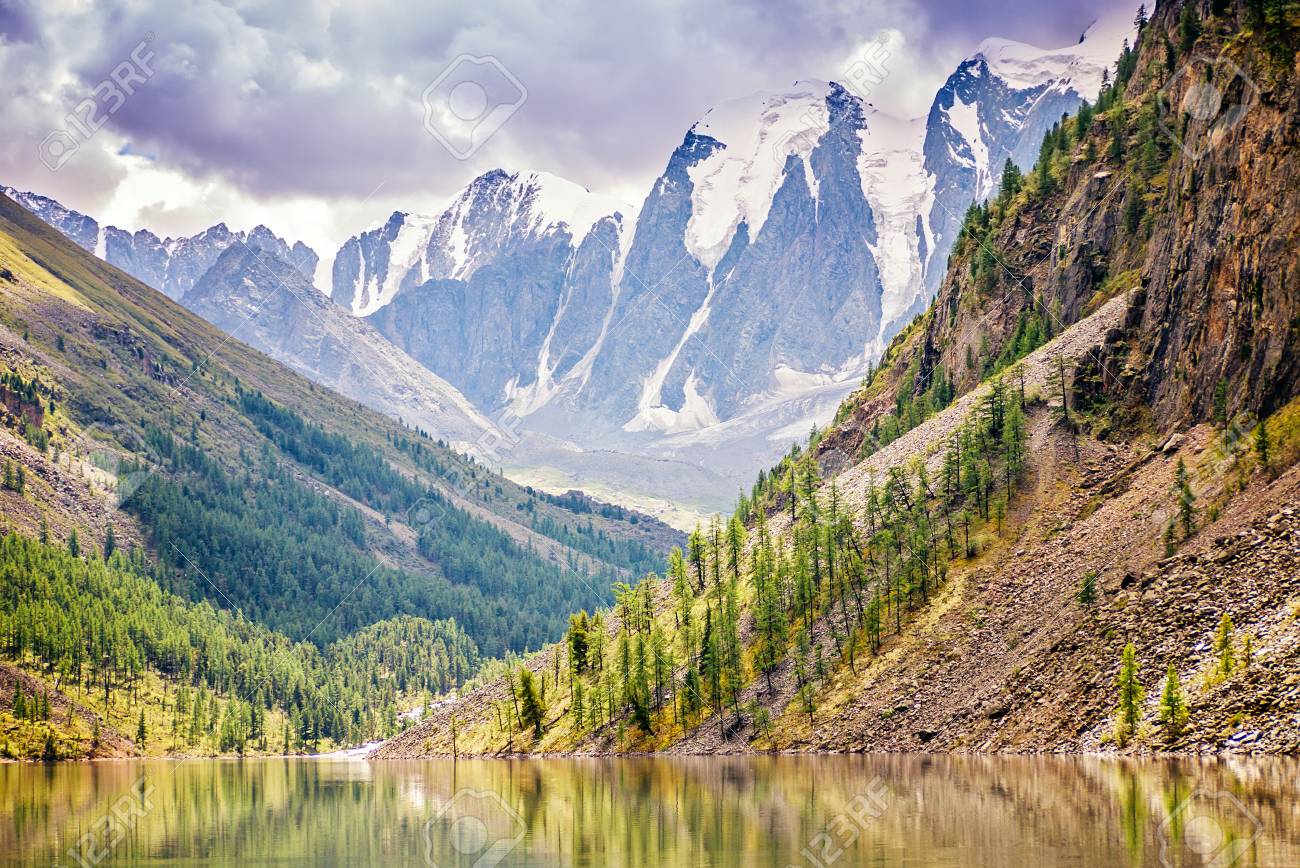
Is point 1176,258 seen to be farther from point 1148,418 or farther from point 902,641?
point 902,641

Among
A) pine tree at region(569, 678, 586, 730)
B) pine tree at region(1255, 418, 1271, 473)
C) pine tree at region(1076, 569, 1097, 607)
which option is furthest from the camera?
pine tree at region(569, 678, 586, 730)

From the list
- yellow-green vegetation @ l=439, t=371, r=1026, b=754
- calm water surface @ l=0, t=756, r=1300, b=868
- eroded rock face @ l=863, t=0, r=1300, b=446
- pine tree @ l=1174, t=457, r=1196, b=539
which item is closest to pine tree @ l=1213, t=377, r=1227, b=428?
eroded rock face @ l=863, t=0, r=1300, b=446

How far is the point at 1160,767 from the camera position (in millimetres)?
86188

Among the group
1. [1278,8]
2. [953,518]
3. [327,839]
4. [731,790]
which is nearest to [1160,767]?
[731,790]

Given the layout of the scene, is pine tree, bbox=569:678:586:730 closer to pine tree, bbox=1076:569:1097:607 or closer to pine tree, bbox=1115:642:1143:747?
pine tree, bbox=1076:569:1097:607

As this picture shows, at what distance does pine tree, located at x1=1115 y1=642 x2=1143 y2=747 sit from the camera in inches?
3986

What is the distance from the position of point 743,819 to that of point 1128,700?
41000 millimetres

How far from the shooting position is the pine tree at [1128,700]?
332 feet

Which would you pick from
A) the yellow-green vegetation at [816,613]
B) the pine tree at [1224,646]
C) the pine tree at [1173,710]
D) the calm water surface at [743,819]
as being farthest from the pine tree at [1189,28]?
the pine tree at [1173,710]

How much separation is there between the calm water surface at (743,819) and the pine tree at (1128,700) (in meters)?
5.95

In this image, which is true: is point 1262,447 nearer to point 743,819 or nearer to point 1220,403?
point 1220,403

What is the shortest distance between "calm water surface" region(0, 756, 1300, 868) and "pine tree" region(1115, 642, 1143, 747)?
595 cm

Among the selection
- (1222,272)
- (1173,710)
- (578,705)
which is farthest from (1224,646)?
(578,705)

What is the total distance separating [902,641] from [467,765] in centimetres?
6395
